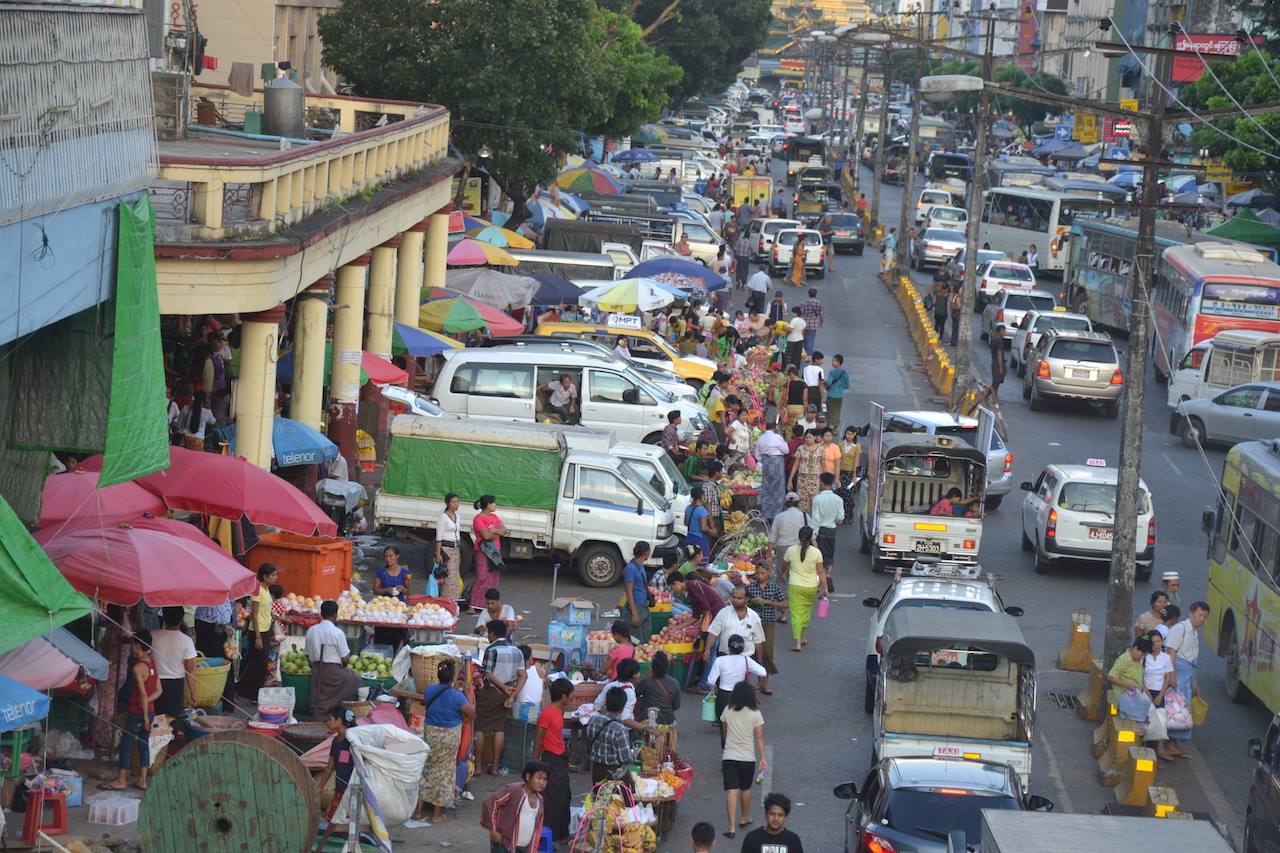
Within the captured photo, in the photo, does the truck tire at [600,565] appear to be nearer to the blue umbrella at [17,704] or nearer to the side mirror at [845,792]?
the side mirror at [845,792]

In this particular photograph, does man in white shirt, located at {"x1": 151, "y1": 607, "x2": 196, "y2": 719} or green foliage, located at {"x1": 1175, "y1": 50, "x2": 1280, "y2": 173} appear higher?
green foliage, located at {"x1": 1175, "y1": 50, "x2": 1280, "y2": 173}

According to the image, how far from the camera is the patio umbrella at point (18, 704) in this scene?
11.7 m

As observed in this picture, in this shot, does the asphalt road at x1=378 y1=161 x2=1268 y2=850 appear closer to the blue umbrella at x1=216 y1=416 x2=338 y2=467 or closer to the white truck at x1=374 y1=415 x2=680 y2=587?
the white truck at x1=374 y1=415 x2=680 y2=587

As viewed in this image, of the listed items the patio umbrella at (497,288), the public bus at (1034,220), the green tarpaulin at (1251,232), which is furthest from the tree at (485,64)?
the green tarpaulin at (1251,232)

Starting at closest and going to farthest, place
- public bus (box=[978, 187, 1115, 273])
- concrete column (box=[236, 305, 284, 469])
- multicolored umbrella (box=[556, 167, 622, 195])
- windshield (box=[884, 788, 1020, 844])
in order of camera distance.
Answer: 1. windshield (box=[884, 788, 1020, 844])
2. concrete column (box=[236, 305, 284, 469])
3. public bus (box=[978, 187, 1115, 273])
4. multicolored umbrella (box=[556, 167, 622, 195])

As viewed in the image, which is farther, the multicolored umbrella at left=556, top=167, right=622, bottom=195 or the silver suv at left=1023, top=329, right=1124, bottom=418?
the multicolored umbrella at left=556, top=167, right=622, bottom=195

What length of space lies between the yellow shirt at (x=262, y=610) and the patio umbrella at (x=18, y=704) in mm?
5282

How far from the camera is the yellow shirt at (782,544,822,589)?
2030cm

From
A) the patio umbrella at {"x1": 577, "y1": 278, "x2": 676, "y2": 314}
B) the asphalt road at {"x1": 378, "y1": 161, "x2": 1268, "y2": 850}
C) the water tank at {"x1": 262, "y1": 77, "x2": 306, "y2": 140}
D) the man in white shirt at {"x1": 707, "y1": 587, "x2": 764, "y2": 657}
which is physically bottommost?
the asphalt road at {"x1": 378, "y1": 161, "x2": 1268, "y2": 850}

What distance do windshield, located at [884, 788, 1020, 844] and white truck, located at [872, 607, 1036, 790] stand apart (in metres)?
2.34

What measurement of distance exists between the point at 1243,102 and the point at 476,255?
19865 mm

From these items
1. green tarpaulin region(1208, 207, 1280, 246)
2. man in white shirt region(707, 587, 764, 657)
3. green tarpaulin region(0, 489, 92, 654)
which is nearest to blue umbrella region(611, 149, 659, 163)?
green tarpaulin region(1208, 207, 1280, 246)

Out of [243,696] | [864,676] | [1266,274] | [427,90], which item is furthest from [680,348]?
[243,696]

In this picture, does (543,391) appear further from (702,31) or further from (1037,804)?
(702,31)
